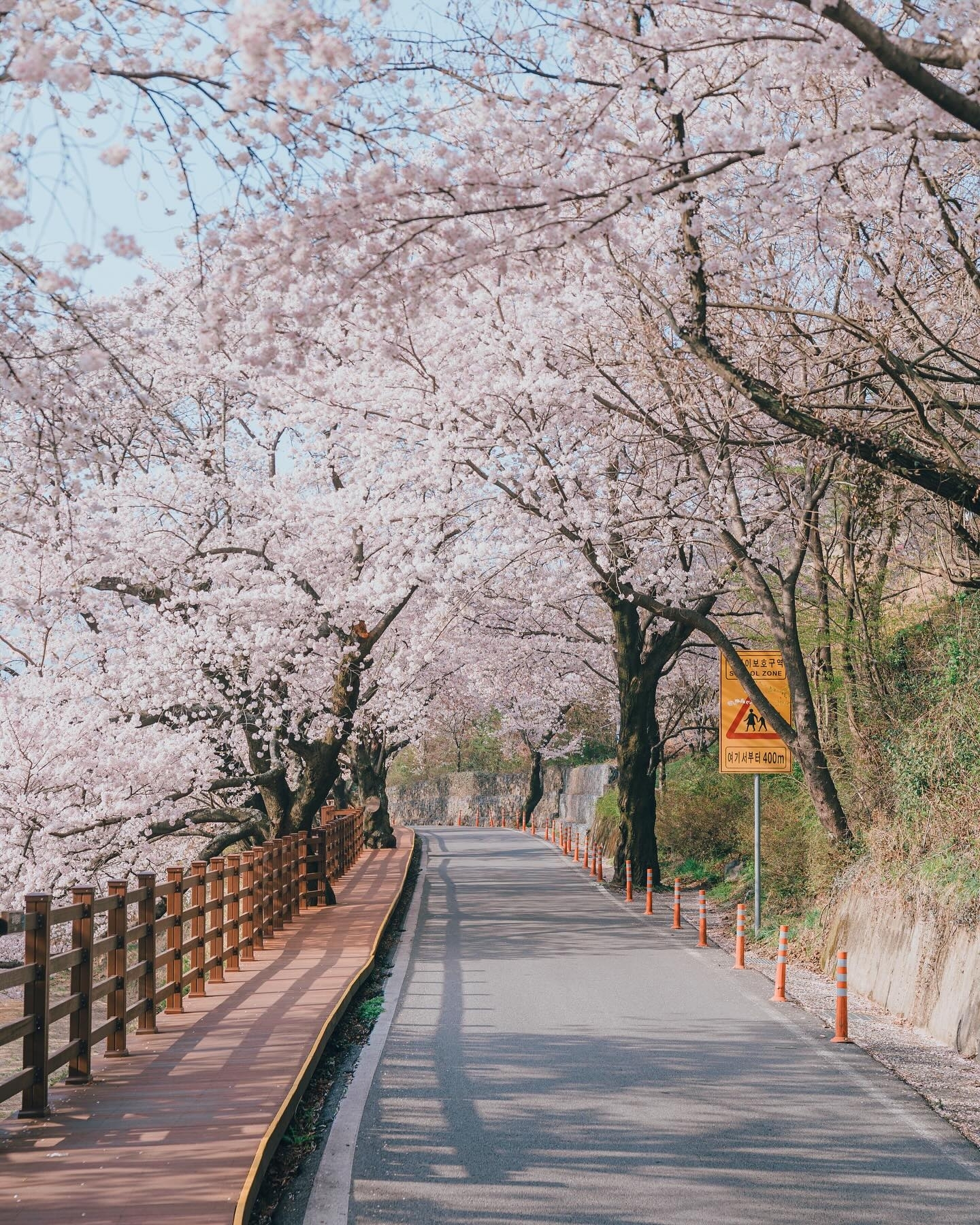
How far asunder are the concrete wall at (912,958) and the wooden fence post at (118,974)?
635cm

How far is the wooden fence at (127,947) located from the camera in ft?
24.5

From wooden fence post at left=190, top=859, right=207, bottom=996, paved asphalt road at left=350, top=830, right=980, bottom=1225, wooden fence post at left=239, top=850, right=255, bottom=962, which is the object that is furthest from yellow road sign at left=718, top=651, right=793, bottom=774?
wooden fence post at left=190, top=859, right=207, bottom=996

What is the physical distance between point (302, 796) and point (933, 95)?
1761cm

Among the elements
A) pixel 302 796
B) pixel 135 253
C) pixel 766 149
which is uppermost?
pixel 766 149

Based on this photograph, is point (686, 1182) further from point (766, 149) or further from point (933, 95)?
point (766, 149)

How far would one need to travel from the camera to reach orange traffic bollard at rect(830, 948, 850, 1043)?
1030 cm

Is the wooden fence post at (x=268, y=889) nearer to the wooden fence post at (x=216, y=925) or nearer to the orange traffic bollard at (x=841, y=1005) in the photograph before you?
the wooden fence post at (x=216, y=925)

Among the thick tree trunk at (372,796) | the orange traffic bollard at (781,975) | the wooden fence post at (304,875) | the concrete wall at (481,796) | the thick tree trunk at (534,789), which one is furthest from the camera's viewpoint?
the thick tree trunk at (534,789)

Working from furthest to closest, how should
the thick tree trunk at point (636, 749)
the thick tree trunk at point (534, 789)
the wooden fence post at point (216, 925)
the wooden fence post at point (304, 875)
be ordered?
1. the thick tree trunk at point (534, 789)
2. the thick tree trunk at point (636, 749)
3. the wooden fence post at point (304, 875)
4. the wooden fence post at point (216, 925)

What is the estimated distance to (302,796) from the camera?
22.0 meters

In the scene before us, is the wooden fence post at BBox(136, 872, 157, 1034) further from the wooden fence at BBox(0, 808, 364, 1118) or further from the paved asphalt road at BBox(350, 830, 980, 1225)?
the paved asphalt road at BBox(350, 830, 980, 1225)

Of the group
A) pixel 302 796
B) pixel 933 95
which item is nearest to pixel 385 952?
pixel 302 796

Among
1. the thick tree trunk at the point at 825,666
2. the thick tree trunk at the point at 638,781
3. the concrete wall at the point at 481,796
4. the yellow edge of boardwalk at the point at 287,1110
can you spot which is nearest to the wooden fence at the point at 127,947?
the yellow edge of boardwalk at the point at 287,1110

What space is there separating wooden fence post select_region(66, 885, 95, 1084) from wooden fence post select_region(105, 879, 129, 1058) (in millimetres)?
711
